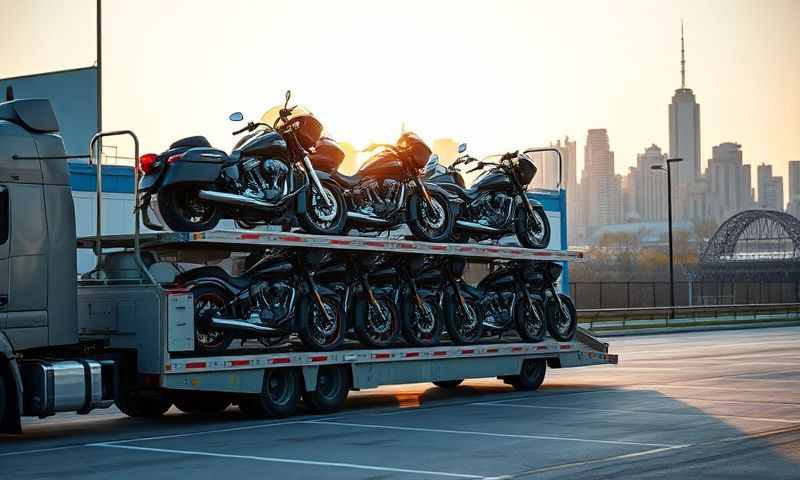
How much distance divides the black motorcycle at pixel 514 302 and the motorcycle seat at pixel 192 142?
Answer: 19.3 feet

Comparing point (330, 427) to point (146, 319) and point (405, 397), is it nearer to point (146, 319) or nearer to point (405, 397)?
point (146, 319)

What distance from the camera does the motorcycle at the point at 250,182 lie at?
1508cm

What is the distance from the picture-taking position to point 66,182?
1397cm

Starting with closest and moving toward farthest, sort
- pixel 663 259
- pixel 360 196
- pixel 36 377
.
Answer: pixel 36 377 → pixel 360 196 → pixel 663 259

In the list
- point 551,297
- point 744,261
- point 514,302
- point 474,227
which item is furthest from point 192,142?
point 744,261

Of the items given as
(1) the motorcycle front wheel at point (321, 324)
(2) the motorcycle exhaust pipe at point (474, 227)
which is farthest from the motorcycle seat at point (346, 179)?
(2) the motorcycle exhaust pipe at point (474, 227)

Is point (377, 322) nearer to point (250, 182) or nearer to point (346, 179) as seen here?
point (346, 179)

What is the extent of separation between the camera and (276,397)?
15.9 metres

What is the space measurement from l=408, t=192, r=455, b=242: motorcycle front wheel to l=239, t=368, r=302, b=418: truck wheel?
3220mm

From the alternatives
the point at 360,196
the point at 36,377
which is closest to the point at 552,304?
the point at 360,196

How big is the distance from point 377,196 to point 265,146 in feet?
8.23

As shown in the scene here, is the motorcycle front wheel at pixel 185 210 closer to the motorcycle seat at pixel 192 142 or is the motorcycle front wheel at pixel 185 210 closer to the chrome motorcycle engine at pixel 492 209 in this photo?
the motorcycle seat at pixel 192 142

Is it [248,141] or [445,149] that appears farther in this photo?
[445,149]

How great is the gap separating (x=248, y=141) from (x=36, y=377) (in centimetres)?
424
